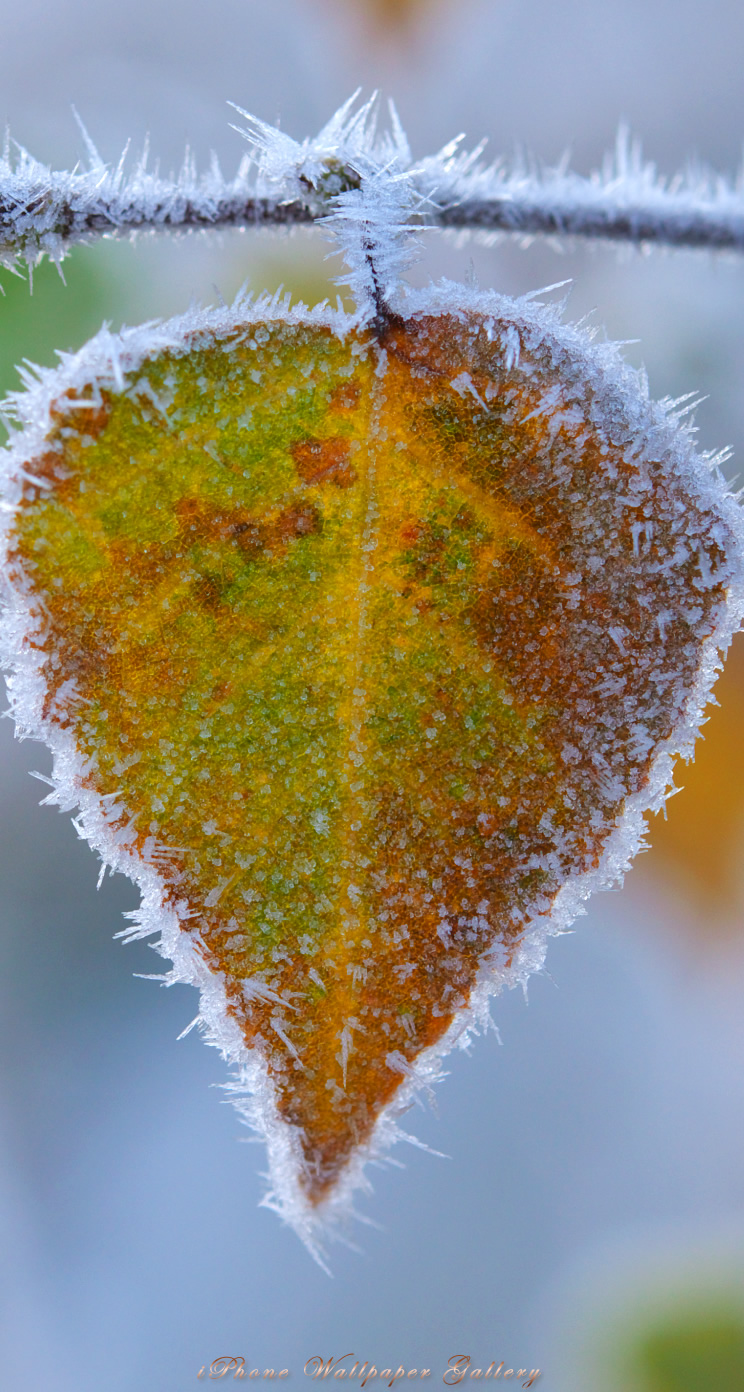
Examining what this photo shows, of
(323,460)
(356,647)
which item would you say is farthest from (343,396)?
(356,647)

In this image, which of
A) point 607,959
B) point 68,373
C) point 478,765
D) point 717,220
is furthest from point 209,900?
point 607,959

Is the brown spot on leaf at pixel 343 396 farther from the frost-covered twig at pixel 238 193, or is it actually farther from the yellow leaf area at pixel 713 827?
the yellow leaf area at pixel 713 827

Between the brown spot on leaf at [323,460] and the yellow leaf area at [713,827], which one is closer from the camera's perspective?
the brown spot on leaf at [323,460]

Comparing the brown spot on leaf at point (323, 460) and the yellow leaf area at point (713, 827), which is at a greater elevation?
the yellow leaf area at point (713, 827)

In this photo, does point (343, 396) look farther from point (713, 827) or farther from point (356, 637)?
point (713, 827)

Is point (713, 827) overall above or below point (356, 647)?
above

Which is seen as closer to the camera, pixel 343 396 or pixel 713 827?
pixel 343 396

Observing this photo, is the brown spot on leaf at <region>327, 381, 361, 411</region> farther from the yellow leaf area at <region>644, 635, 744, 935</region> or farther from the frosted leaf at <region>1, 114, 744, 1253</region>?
the yellow leaf area at <region>644, 635, 744, 935</region>

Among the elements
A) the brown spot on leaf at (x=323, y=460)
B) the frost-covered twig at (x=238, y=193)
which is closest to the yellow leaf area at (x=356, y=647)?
the brown spot on leaf at (x=323, y=460)

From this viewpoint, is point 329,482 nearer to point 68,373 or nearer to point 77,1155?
point 68,373
